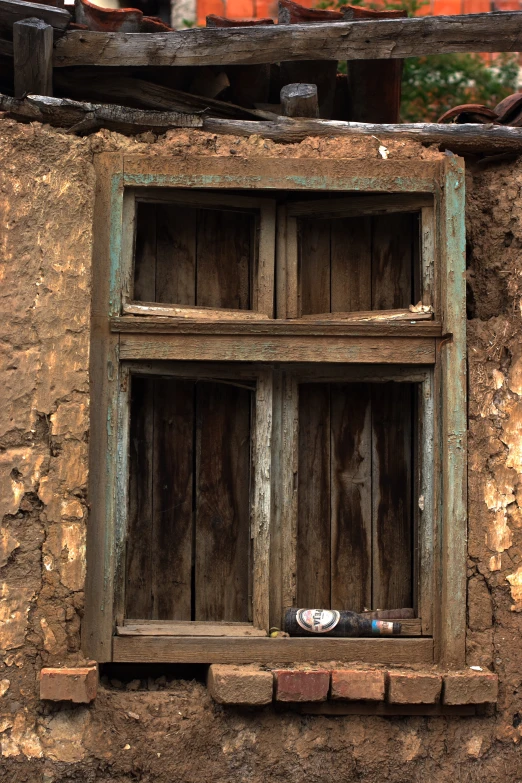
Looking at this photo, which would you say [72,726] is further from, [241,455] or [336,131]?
[336,131]

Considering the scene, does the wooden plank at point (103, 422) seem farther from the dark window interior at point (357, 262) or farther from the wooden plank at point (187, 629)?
the dark window interior at point (357, 262)

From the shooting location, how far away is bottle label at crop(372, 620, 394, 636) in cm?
380

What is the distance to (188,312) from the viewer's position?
3.93 meters

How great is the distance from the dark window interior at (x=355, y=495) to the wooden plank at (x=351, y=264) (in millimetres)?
339

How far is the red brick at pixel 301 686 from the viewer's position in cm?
356

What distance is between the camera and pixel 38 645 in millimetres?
3561

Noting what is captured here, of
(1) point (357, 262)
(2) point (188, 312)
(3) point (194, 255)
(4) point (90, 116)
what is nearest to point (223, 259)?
(3) point (194, 255)

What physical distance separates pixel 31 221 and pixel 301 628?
5.93 feet

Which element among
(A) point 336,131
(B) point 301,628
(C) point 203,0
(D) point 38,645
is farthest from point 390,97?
(C) point 203,0

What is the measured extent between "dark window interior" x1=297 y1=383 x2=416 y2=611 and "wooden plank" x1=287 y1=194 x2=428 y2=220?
68 cm

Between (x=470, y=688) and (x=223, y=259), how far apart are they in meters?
1.89

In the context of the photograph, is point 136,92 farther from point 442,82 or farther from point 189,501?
point 442,82

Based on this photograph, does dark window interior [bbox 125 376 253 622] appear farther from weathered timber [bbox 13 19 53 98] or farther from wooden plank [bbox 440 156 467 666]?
weathered timber [bbox 13 19 53 98]

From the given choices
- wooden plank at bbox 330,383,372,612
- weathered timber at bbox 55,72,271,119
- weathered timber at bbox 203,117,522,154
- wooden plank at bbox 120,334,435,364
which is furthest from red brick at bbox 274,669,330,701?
weathered timber at bbox 55,72,271,119
